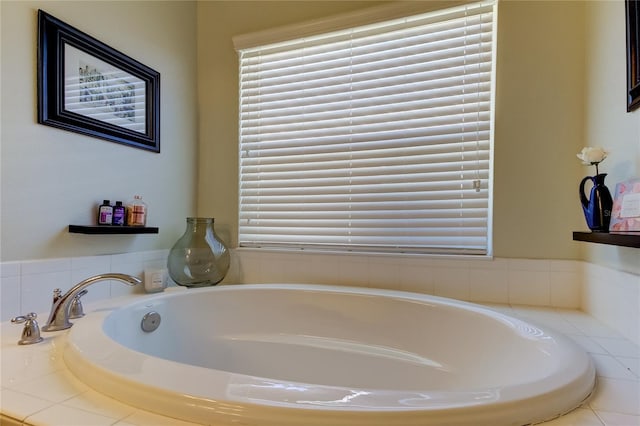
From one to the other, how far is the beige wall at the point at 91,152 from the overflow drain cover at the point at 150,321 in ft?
1.29

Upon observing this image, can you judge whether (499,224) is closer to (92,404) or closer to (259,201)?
(259,201)

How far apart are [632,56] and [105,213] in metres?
2.05

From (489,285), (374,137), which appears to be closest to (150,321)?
(374,137)

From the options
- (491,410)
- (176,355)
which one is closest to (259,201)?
(176,355)

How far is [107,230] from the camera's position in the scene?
1.36 metres

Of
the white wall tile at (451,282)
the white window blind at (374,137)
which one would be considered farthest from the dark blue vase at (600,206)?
the white wall tile at (451,282)

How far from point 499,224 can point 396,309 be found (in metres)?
0.63

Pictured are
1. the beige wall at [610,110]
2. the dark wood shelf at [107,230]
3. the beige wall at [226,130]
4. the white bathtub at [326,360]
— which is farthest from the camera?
the dark wood shelf at [107,230]

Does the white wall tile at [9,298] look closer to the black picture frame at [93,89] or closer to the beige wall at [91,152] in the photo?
the beige wall at [91,152]

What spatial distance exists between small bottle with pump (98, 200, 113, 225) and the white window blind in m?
0.71

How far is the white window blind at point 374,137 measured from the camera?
152cm

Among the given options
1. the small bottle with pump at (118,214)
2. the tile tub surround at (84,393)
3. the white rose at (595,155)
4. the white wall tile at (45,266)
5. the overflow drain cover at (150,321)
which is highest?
the white rose at (595,155)

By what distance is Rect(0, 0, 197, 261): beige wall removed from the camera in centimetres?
115

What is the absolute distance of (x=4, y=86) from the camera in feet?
3.67
